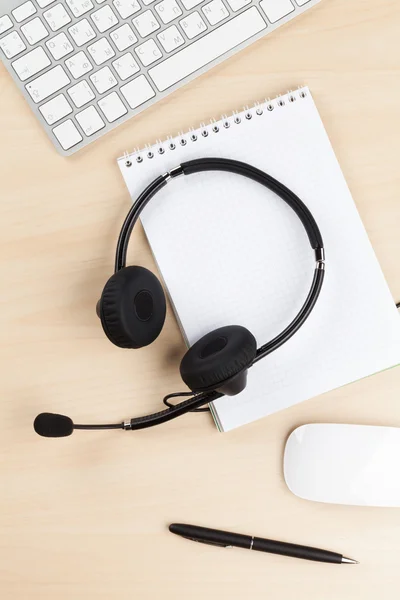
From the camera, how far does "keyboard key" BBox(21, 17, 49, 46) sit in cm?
56

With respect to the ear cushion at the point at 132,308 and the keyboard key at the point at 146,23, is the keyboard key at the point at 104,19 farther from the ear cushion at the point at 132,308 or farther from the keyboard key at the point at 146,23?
the ear cushion at the point at 132,308

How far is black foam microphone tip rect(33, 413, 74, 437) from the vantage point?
1.83 feet

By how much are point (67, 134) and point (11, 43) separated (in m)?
0.11

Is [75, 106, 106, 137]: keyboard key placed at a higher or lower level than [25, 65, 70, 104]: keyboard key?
lower

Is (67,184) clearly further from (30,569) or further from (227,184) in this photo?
(30,569)

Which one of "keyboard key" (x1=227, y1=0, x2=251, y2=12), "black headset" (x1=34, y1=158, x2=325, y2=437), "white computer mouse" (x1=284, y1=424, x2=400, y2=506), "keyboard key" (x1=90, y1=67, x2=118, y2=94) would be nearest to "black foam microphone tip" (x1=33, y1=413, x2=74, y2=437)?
"black headset" (x1=34, y1=158, x2=325, y2=437)

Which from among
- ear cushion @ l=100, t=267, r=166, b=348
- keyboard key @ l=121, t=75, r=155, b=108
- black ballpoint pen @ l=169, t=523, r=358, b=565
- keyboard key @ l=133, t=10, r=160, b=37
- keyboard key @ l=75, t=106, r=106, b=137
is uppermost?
keyboard key @ l=133, t=10, r=160, b=37

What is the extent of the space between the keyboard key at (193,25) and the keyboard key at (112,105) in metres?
0.10

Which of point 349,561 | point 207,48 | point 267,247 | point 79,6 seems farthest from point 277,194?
point 349,561

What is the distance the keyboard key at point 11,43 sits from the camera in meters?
0.56

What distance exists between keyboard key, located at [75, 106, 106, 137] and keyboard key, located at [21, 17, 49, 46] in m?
0.09

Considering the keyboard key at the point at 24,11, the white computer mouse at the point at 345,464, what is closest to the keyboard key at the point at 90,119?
the keyboard key at the point at 24,11

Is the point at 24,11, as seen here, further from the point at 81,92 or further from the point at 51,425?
the point at 51,425

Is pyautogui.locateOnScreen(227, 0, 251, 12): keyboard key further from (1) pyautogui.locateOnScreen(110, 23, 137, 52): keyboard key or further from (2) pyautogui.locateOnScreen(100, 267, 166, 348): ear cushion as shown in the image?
(2) pyautogui.locateOnScreen(100, 267, 166, 348): ear cushion
